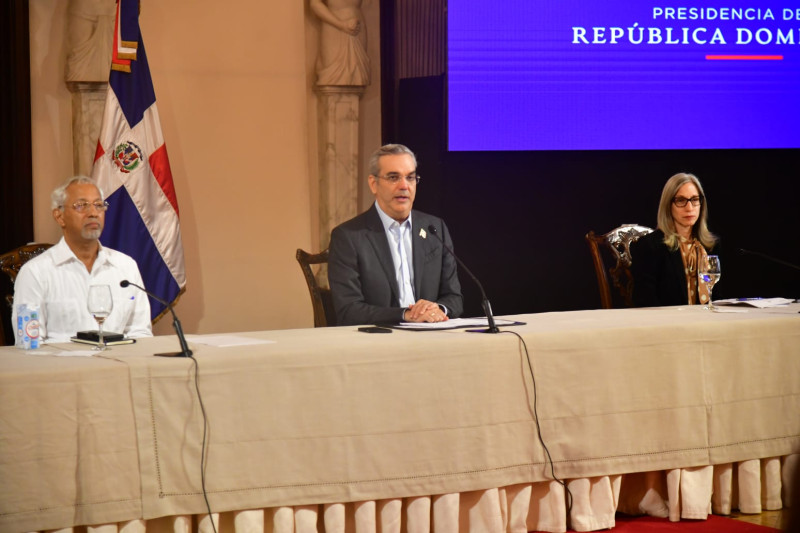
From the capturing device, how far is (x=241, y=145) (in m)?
5.63

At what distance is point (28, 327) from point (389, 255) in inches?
54.4

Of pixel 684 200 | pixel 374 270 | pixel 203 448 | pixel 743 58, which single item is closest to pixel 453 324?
pixel 374 270

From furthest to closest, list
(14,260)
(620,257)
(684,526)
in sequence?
(620,257) < (14,260) < (684,526)

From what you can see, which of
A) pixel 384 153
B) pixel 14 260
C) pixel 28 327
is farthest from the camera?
pixel 14 260

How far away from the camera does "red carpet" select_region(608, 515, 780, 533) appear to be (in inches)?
116

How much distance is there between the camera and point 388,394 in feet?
8.74

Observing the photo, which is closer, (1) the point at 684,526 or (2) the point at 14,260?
(1) the point at 684,526

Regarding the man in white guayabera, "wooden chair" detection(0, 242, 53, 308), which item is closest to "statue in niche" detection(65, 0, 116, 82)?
"wooden chair" detection(0, 242, 53, 308)

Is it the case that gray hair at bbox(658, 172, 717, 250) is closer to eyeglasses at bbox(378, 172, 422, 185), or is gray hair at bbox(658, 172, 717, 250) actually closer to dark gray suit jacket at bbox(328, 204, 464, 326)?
dark gray suit jacket at bbox(328, 204, 464, 326)

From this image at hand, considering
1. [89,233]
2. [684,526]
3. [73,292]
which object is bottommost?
[684,526]

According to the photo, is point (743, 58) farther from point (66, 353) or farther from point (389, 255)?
point (66, 353)

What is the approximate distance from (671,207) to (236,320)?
2.74 meters

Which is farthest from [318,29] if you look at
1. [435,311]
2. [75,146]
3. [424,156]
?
[435,311]

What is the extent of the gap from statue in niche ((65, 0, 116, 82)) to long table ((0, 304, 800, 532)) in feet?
8.83
